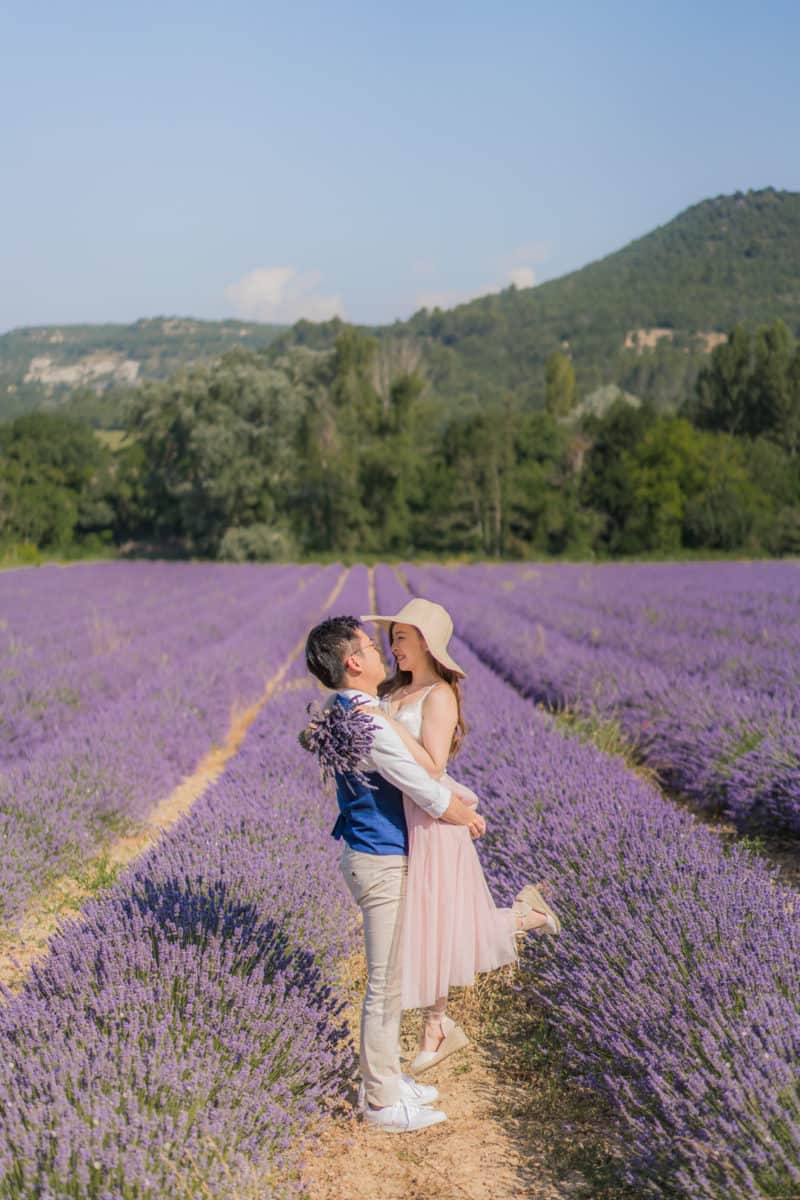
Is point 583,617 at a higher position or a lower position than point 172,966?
lower

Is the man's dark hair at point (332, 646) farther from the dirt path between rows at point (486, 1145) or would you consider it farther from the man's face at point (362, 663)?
the dirt path between rows at point (486, 1145)

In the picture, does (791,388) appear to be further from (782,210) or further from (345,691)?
(782,210)

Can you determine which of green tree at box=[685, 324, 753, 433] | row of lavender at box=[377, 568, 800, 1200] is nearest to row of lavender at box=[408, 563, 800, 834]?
row of lavender at box=[377, 568, 800, 1200]

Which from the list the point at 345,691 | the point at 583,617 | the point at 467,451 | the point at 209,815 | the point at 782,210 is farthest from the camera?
the point at 782,210

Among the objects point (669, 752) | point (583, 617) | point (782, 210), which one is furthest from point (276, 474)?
point (782, 210)

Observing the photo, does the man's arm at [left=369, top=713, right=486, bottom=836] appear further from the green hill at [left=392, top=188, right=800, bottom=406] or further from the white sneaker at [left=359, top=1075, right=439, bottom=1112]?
the green hill at [left=392, top=188, right=800, bottom=406]

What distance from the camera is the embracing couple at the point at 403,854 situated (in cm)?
233

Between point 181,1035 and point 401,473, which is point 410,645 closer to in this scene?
point 181,1035

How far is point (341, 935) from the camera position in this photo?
3.27m

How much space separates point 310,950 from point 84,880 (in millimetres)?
1971

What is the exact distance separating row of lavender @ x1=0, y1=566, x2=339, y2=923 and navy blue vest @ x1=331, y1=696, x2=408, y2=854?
2085 mm

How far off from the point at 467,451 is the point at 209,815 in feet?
130

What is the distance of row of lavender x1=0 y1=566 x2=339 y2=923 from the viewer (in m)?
4.31

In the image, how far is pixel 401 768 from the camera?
228cm
